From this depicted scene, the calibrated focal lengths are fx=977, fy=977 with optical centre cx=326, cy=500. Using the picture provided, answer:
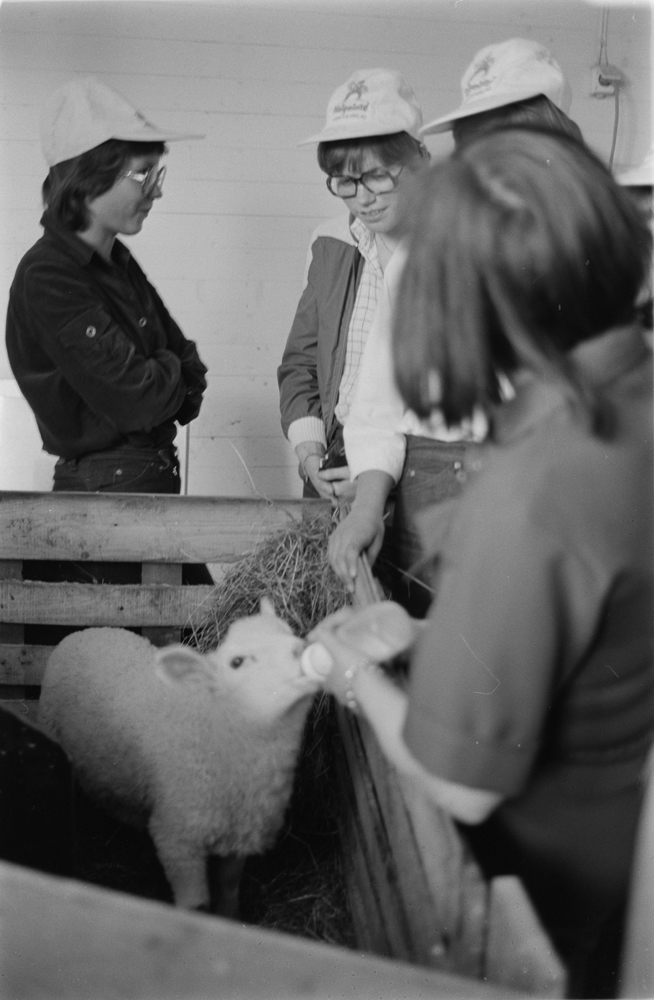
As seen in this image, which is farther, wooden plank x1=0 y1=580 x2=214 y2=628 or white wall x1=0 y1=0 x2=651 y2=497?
white wall x1=0 y1=0 x2=651 y2=497

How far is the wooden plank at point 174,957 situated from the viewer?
676 millimetres

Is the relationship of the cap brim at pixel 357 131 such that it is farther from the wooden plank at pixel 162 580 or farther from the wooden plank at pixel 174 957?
the wooden plank at pixel 174 957

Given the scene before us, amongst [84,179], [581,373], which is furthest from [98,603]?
[581,373]

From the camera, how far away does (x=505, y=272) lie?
27.0 inches

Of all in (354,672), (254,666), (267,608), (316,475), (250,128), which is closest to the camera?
(354,672)

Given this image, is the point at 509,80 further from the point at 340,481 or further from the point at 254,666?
the point at 254,666

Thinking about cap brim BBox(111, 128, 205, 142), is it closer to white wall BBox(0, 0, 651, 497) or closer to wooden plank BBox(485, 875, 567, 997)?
white wall BBox(0, 0, 651, 497)

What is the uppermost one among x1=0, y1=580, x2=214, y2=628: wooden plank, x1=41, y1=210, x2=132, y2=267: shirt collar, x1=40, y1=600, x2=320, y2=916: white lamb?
x1=41, y1=210, x2=132, y2=267: shirt collar

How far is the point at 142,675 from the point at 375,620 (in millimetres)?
539

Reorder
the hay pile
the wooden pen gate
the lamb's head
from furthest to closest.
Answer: the hay pile, the lamb's head, the wooden pen gate

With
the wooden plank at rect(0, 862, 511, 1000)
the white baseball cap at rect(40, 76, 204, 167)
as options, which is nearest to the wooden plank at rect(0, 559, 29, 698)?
the white baseball cap at rect(40, 76, 204, 167)

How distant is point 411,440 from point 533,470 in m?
0.81

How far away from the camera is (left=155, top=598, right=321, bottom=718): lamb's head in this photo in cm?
122

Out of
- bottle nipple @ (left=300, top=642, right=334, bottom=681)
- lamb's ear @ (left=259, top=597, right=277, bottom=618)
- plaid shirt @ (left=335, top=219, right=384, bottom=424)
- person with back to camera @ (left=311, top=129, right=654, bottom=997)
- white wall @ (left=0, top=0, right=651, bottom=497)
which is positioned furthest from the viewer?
white wall @ (left=0, top=0, right=651, bottom=497)
